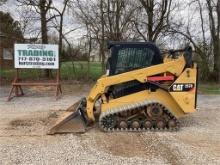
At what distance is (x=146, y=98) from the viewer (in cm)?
1009

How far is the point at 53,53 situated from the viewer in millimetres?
16156

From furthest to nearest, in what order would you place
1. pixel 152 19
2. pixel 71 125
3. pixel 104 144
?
pixel 152 19 → pixel 71 125 → pixel 104 144

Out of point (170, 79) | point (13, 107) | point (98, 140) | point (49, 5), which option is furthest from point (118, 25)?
point (98, 140)

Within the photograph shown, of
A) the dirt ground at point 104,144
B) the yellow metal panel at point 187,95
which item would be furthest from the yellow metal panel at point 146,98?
the dirt ground at point 104,144

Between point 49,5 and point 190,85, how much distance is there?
41.9 feet

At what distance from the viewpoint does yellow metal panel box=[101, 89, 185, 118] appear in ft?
33.1

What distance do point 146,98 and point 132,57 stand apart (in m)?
1.01

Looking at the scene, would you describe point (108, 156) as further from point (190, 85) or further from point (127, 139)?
point (190, 85)

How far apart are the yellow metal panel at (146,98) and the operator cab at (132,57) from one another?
2.11 ft

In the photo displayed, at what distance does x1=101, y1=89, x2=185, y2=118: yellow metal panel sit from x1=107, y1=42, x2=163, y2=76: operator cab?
2.11 ft

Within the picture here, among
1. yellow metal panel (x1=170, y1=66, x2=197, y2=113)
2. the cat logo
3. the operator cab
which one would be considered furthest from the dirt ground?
the operator cab

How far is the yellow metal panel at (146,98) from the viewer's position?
397 inches

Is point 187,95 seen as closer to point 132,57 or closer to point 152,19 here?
point 132,57

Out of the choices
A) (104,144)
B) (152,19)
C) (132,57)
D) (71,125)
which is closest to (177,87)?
(132,57)
